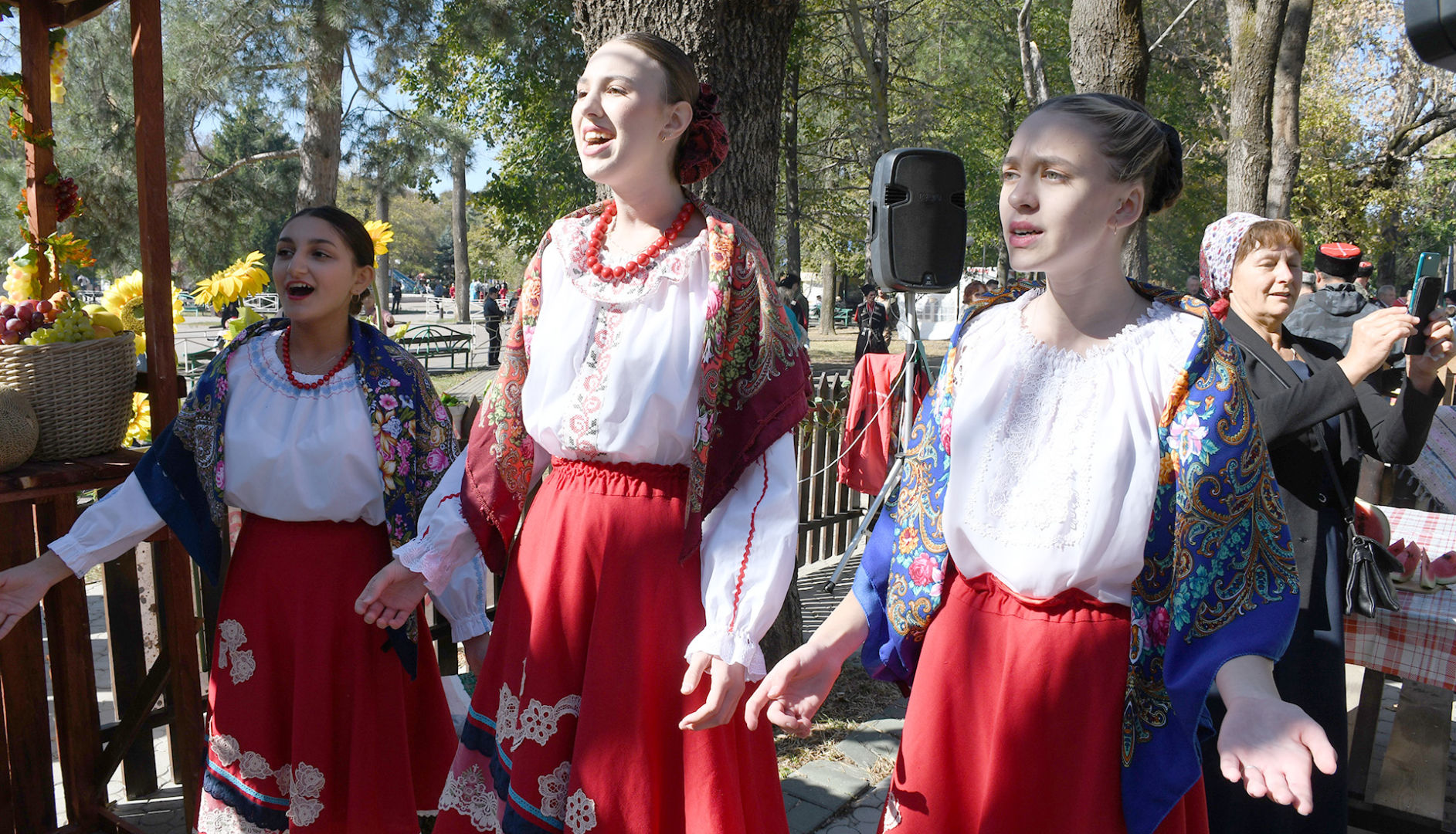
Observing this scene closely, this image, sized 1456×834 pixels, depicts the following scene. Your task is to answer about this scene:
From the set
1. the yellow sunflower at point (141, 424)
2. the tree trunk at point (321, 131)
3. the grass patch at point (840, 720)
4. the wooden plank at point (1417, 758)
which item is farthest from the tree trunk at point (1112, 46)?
the tree trunk at point (321, 131)

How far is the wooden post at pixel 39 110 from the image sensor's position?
2984 millimetres

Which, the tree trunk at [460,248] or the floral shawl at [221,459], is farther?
the tree trunk at [460,248]

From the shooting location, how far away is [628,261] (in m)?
1.92

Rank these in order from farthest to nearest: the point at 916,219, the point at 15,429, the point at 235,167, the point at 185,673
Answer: the point at 235,167 < the point at 916,219 < the point at 185,673 < the point at 15,429

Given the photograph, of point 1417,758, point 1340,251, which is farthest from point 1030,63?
point 1417,758

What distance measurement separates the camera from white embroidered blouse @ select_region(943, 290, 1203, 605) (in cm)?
149

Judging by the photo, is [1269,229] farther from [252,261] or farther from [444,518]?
[252,261]

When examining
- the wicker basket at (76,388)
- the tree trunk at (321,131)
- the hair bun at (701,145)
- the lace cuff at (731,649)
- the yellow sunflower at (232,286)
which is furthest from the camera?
the tree trunk at (321,131)

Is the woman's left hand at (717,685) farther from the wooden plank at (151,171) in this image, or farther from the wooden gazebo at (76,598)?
the wooden plank at (151,171)

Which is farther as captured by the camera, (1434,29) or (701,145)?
(701,145)

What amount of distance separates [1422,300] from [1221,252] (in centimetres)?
61

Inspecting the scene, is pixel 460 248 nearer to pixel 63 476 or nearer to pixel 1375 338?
pixel 63 476

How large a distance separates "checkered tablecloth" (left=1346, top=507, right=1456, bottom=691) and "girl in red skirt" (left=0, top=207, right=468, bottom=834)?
2.67 metres

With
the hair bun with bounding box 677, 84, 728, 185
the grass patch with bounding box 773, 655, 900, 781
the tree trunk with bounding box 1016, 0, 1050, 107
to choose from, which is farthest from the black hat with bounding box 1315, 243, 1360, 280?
the tree trunk with bounding box 1016, 0, 1050, 107
